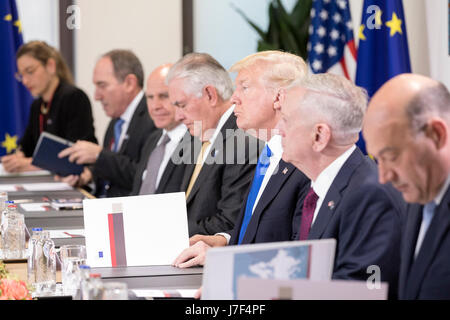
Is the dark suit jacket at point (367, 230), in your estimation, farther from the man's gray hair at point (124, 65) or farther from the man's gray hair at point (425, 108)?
the man's gray hair at point (124, 65)

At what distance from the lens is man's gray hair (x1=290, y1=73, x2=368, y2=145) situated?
2291mm

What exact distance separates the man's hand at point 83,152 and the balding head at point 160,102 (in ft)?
2.52

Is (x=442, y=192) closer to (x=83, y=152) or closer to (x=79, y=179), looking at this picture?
(x=83, y=152)

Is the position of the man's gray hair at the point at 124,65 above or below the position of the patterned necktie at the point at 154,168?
above

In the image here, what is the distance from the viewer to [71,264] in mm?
2354

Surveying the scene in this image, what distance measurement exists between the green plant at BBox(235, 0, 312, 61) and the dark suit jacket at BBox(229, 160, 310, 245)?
396cm

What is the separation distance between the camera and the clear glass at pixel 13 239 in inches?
123

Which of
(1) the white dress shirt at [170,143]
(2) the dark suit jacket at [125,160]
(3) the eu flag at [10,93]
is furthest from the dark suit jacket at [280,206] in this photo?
(3) the eu flag at [10,93]

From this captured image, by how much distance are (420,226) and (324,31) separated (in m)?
4.47

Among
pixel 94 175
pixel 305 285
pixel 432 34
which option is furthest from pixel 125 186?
pixel 305 285

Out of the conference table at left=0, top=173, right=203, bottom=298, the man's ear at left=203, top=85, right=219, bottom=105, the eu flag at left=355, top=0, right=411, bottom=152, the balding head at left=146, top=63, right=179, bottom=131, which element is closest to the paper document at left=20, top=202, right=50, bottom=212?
the conference table at left=0, top=173, right=203, bottom=298

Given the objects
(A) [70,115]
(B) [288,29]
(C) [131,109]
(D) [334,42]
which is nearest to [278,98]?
(C) [131,109]

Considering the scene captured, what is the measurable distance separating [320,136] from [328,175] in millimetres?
129
